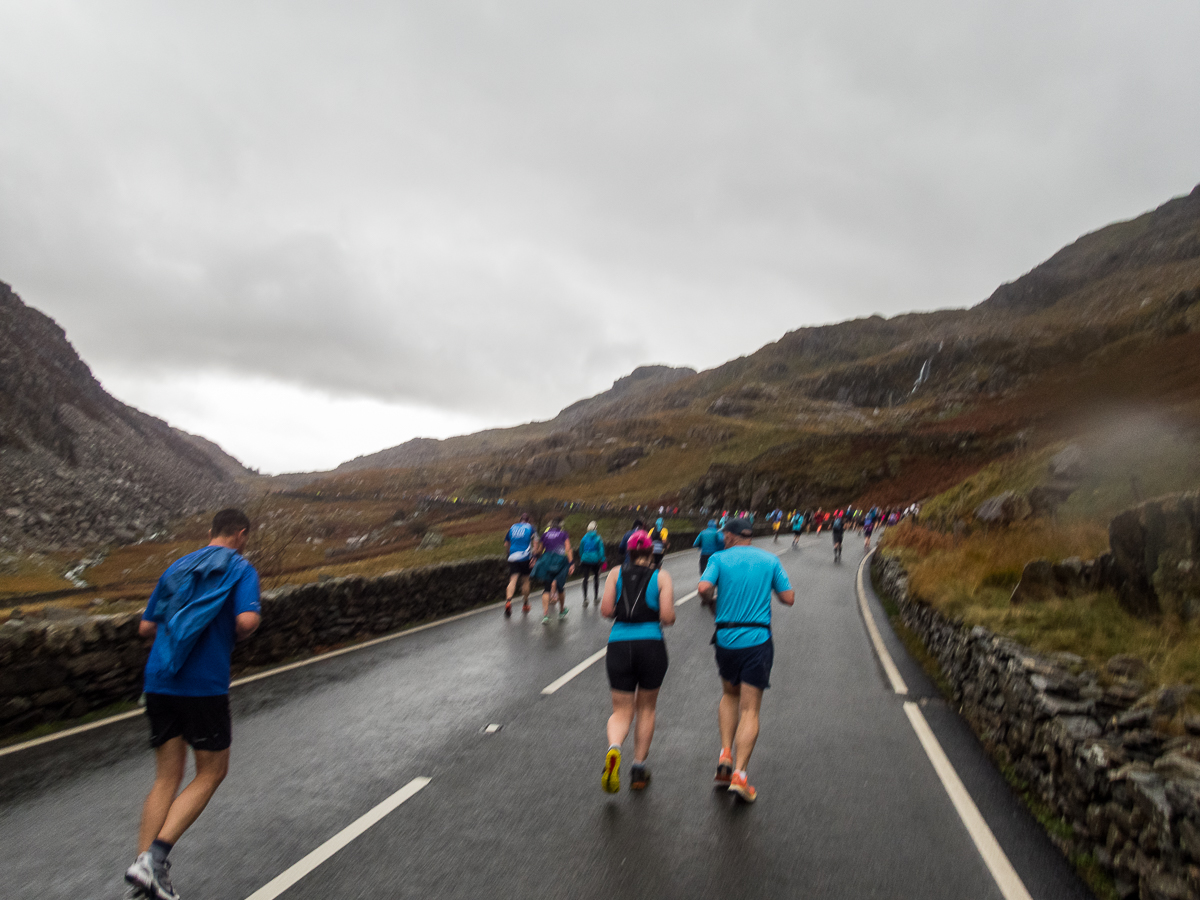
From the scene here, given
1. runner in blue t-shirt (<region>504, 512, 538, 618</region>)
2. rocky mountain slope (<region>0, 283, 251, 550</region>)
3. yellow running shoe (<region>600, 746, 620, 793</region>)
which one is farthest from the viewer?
rocky mountain slope (<region>0, 283, 251, 550</region>)

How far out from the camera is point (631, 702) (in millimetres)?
5500

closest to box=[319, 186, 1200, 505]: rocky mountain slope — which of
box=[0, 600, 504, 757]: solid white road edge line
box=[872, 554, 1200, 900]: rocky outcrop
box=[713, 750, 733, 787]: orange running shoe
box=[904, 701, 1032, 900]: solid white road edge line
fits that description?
box=[872, 554, 1200, 900]: rocky outcrop

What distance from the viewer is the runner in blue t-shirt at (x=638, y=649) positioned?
5.42 meters

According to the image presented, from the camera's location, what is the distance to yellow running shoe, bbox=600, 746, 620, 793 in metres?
5.05

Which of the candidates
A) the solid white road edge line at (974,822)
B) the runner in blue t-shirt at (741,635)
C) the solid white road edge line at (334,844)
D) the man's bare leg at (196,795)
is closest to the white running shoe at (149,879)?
the man's bare leg at (196,795)

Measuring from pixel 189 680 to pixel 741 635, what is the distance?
3.77 m

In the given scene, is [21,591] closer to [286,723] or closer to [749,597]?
[286,723]

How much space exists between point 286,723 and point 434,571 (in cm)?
780

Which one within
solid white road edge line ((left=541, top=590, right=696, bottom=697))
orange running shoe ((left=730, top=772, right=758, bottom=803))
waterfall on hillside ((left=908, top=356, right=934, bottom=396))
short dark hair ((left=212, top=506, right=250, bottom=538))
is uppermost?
waterfall on hillside ((left=908, top=356, right=934, bottom=396))

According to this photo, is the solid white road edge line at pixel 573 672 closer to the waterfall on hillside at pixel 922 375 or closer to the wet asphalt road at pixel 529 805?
the wet asphalt road at pixel 529 805

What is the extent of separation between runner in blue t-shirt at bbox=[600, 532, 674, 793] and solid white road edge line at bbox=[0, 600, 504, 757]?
189 inches

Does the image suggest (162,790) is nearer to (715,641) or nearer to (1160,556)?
(715,641)

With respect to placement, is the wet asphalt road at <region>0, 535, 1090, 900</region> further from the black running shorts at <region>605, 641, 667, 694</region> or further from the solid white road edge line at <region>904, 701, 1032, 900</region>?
the black running shorts at <region>605, 641, 667, 694</region>

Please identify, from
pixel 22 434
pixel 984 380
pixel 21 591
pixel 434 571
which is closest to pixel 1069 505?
pixel 434 571
